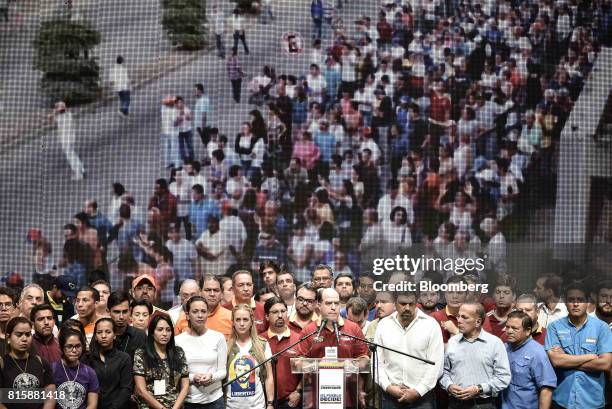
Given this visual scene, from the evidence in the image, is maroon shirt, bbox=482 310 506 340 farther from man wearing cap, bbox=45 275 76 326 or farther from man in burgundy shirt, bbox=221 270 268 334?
man wearing cap, bbox=45 275 76 326

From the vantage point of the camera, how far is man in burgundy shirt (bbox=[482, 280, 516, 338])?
691cm

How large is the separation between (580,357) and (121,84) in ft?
22.3

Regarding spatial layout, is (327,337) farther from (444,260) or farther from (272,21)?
(272,21)

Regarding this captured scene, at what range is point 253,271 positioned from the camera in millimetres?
10891

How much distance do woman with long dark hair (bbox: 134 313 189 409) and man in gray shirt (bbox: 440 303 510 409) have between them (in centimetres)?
147

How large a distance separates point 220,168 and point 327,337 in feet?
18.7

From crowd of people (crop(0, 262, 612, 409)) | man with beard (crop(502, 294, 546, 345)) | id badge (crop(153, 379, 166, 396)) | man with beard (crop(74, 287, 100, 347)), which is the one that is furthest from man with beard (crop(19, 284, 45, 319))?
man with beard (crop(502, 294, 546, 345))

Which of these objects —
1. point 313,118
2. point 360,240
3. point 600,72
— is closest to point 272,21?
point 313,118

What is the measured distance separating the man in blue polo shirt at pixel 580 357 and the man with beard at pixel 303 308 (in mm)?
1380

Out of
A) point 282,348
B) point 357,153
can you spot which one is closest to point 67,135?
point 357,153

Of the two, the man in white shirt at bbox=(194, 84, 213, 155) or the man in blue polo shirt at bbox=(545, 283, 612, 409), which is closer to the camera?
the man in blue polo shirt at bbox=(545, 283, 612, 409)

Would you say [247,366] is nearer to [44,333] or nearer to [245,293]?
[245,293]

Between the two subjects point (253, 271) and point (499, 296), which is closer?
point (499, 296)

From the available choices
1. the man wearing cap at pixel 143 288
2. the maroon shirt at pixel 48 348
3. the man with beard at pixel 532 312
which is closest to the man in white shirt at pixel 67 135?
the man wearing cap at pixel 143 288
